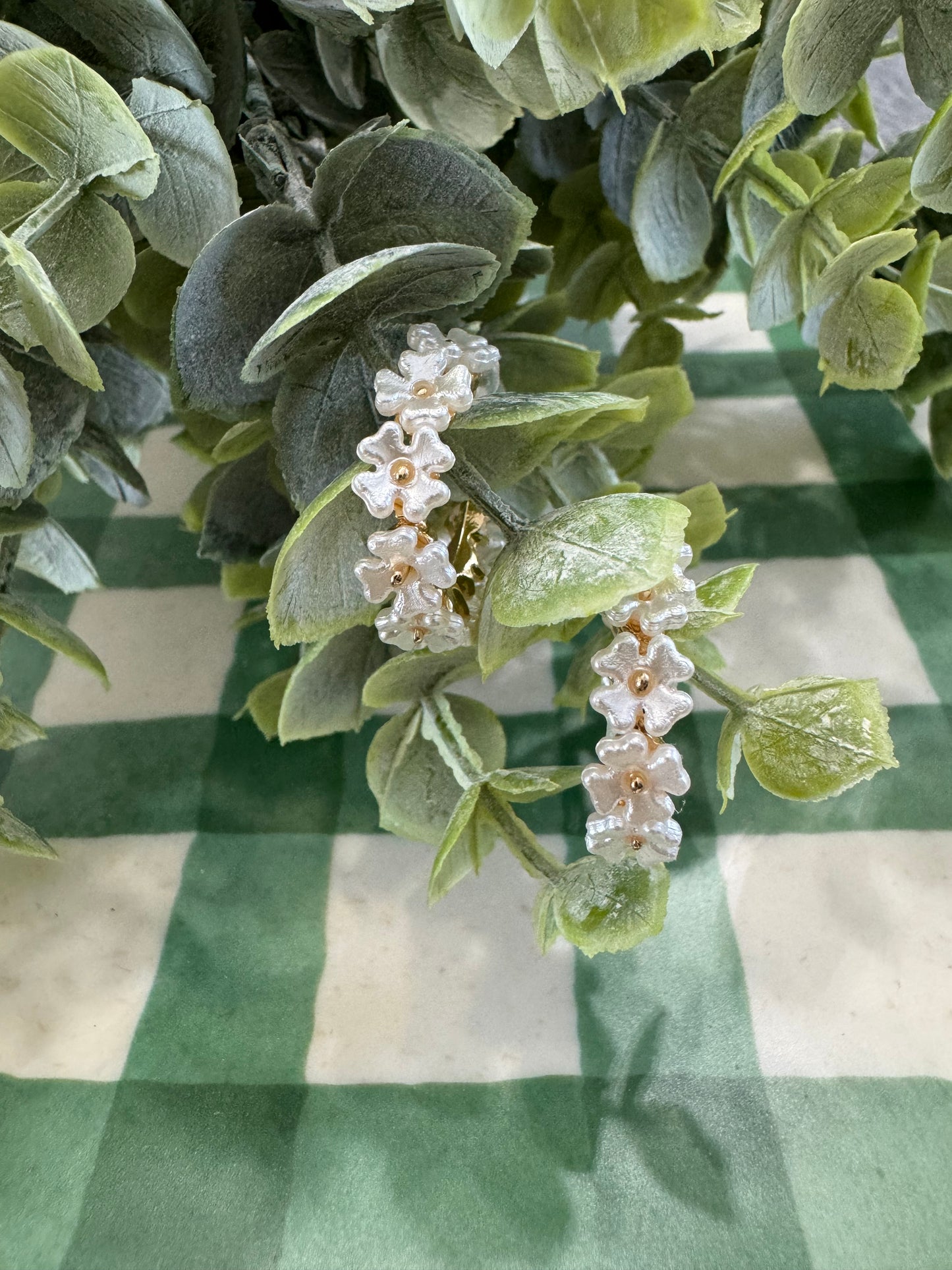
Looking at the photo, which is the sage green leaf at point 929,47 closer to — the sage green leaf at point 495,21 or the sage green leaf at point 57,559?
the sage green leaf at point 495,21

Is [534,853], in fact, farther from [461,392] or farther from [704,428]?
[704,428]

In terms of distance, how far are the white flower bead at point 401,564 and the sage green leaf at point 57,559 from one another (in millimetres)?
154

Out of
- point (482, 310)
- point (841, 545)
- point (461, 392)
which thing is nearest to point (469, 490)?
point (461, 392)

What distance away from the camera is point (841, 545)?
38cm

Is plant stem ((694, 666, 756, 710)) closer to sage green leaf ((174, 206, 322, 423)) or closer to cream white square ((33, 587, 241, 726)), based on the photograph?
sage green leaf ((174, 206, 322, 423))

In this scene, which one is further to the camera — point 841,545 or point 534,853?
point 841,545

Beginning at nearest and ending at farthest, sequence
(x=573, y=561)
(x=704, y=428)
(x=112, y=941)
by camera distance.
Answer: (x=573, y=561), (x=112, y=941), (x=704, y=428)

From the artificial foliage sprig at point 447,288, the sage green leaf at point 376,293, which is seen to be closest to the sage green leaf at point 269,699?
the artificial foliage sprig at point 447,288

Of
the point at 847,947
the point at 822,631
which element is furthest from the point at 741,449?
the point at 847,947

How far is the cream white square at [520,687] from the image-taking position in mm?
339

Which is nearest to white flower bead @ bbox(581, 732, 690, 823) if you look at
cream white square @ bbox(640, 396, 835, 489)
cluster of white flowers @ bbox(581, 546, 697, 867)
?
cluster of white flowers @ bbox(581, 546, 697, 867)

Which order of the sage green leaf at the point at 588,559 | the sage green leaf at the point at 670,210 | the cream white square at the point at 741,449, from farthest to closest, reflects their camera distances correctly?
the cream white square at the point at 741,449
the sage green leaf at the point at 670,210
the sage green leaf at the point at 588,559

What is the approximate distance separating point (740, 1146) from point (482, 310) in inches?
8.8

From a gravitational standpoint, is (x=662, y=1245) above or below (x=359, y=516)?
below
